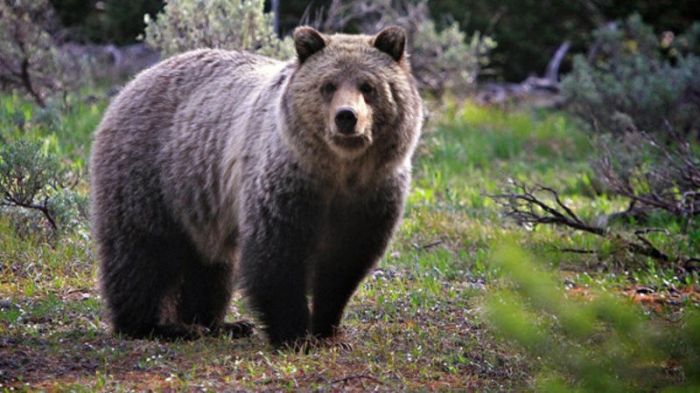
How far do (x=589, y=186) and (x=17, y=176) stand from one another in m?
5.24

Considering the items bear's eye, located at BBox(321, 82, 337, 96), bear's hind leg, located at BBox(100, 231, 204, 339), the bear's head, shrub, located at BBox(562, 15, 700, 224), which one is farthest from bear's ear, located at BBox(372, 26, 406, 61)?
shrub, located at BBox(562, 15, 700, 224)

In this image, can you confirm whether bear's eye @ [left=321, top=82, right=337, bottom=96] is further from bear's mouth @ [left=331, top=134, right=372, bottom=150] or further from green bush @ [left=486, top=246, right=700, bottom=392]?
green bush @ [left=486, top=246, right=700, bottom=392]

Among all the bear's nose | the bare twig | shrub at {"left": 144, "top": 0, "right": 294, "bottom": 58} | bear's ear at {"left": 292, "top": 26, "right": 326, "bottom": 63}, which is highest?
bear's ear at {"left": 292, "top": 26, "right": 326, "bottom": 63}

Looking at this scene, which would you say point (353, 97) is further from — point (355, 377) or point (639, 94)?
point (639, 94)

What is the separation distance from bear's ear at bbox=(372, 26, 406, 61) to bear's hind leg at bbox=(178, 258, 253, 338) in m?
1.53

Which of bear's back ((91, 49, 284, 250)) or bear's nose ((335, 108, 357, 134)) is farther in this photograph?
bear's back ((91, 49, 284, 250))

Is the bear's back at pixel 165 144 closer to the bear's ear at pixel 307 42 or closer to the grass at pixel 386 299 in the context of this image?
the bear's ear at pixel 307 42

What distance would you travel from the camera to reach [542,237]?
307 inches

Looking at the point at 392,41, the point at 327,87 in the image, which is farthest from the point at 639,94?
the point at 327,87

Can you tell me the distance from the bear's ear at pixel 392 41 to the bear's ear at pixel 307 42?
0.27 metres

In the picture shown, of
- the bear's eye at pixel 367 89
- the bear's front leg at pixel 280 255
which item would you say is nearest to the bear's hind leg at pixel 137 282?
the bear's front leg at pixel 280 255

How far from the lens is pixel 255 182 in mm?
4996

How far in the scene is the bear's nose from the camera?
15.1 feet

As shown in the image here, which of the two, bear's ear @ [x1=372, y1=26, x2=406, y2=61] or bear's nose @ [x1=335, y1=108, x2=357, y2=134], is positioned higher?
bear's ear @ [x1=372, y1=26, x2=406, y2=61]
